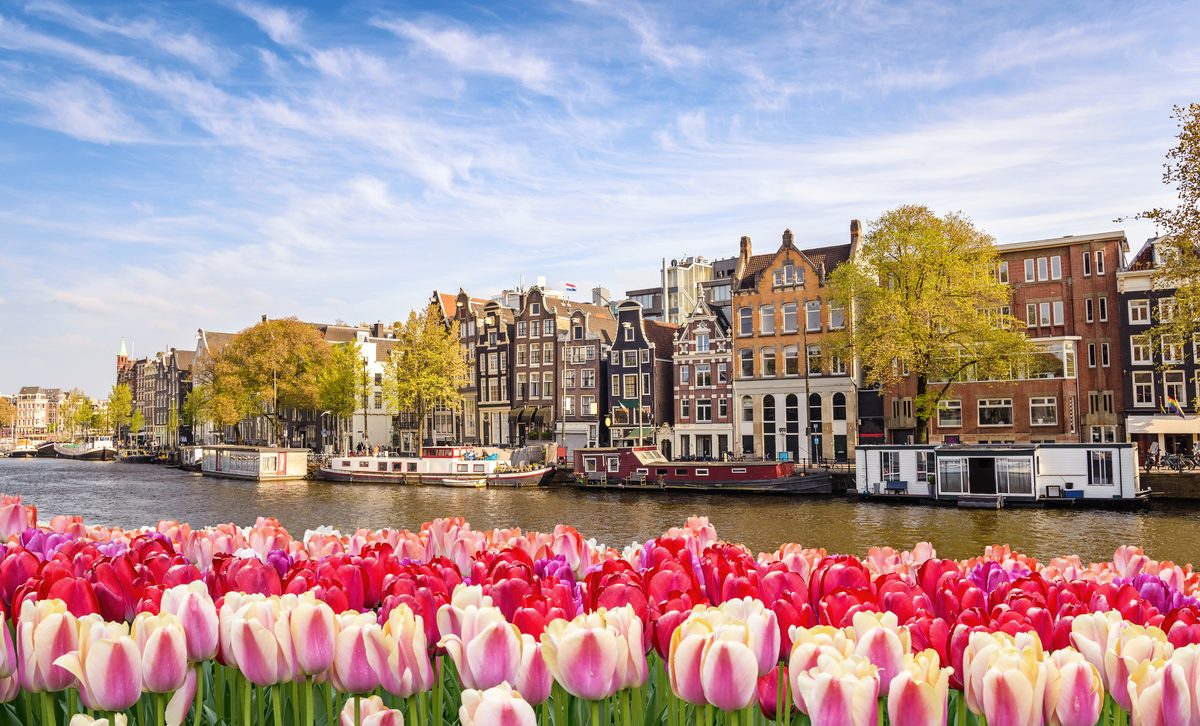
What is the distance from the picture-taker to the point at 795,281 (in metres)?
52.5

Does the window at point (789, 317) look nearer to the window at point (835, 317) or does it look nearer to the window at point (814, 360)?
the window at point (814, 360)

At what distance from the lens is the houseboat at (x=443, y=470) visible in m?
47.7

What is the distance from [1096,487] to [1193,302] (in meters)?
9.77

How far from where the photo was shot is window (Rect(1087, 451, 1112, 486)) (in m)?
33.2

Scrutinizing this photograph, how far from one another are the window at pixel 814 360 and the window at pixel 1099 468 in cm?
1777

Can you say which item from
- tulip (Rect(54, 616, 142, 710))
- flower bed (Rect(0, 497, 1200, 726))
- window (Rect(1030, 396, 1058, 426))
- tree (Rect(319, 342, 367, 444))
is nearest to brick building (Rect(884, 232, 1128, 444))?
window (Rect(1030, 396, 1058, 426))

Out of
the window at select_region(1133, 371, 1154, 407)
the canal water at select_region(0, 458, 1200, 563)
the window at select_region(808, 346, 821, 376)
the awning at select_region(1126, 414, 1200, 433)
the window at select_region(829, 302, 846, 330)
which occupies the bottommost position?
the canal water at select_region(0, 458, 1200, 563)

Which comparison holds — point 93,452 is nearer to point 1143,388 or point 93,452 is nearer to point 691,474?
point 691,474

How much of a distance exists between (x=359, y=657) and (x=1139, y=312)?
48.3 m

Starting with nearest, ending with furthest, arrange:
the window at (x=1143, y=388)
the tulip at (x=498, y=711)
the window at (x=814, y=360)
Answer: the tulip at (x=498, y=711)
the window at (x=1143, y=388)
the window at (x=814, y=360)

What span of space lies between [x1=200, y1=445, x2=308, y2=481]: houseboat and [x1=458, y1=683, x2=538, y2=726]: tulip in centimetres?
5597

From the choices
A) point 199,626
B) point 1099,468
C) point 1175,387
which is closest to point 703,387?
point 1175,387

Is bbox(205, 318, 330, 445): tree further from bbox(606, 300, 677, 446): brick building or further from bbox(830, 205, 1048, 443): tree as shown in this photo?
bbox(830, 205, 1048, 443): tree

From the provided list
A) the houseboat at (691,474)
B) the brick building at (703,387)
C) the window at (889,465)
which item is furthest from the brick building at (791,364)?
the window at (889,465)
